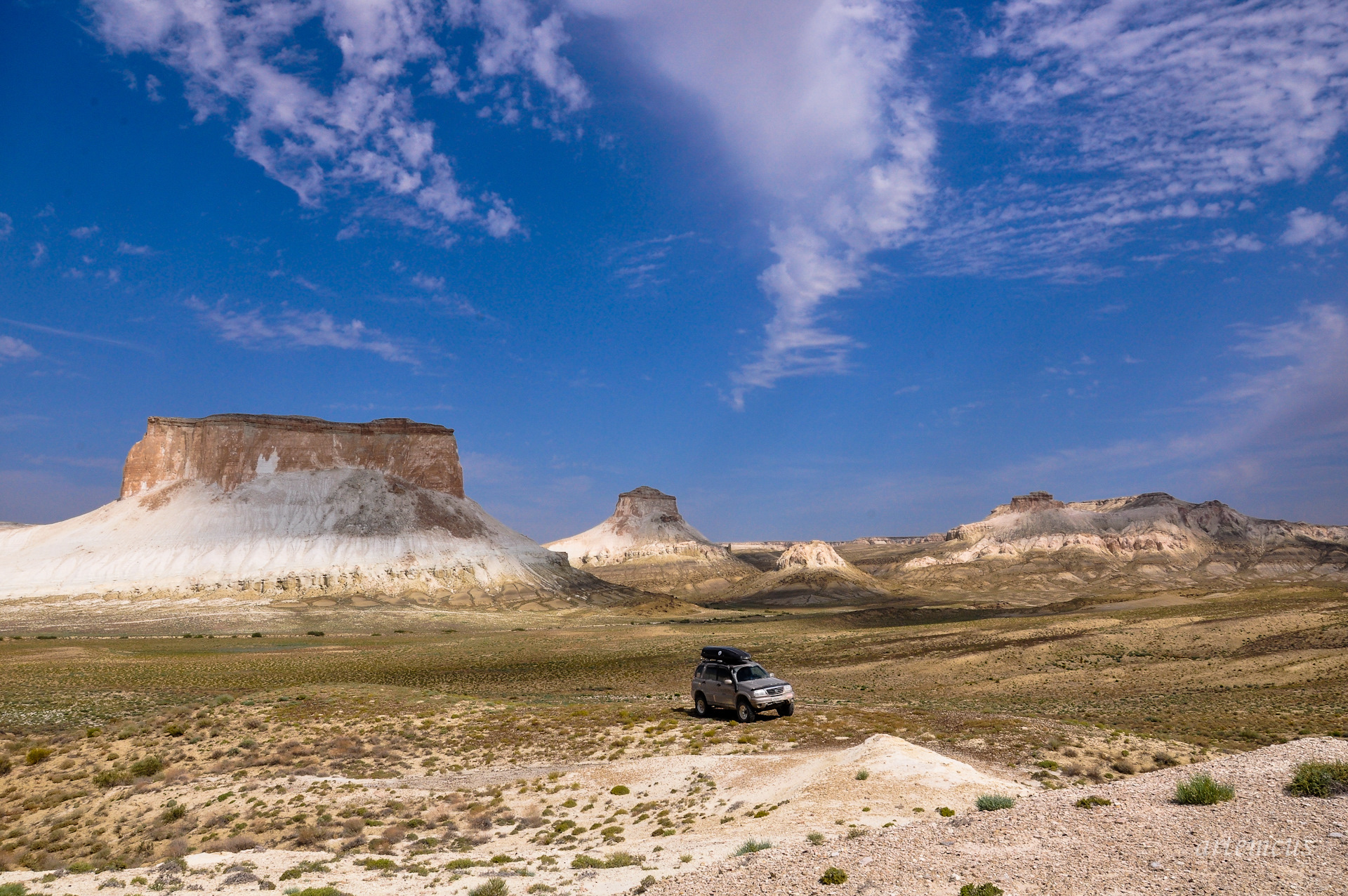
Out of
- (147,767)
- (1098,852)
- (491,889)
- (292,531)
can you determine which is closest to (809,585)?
(292,531)

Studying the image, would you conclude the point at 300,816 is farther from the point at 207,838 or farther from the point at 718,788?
the point at 718,788

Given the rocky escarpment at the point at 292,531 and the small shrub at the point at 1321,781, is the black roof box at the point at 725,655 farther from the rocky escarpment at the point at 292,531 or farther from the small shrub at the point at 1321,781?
the rocky escarpment at the point at 292,531

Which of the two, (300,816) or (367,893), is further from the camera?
(300,816)

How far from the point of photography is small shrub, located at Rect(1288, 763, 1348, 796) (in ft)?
32.1

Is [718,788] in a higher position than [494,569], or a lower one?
lower

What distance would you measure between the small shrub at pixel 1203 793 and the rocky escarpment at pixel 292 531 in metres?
114

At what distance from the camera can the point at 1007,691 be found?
120ft

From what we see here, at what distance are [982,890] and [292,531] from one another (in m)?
136

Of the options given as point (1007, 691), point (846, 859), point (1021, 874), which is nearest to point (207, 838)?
point (846, 859)

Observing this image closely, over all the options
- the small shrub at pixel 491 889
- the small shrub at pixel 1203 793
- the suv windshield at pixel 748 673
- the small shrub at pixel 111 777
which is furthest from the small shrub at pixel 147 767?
the small shrub at pixel 1203 793

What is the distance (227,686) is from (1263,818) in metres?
44.9

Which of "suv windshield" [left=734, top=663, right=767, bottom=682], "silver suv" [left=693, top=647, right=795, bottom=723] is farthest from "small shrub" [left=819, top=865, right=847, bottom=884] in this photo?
"suv windshield" [left=734, top=663, right=767, bottom=682]

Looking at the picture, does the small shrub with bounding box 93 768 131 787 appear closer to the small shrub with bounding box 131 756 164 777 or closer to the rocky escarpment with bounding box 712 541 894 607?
the small shrub with bounding box 131 756 164 777

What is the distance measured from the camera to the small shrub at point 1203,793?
33.0ft
